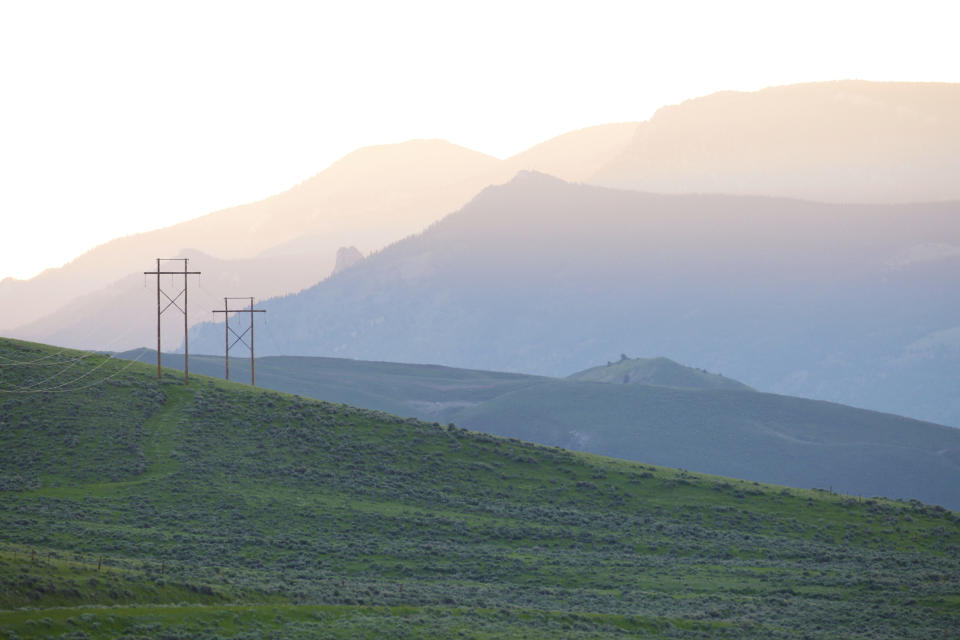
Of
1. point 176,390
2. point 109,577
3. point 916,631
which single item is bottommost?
point 916,631

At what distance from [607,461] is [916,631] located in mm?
45727

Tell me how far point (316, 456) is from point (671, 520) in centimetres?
2726

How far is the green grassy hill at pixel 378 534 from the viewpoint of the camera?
46.8m

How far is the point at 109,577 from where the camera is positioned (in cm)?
4588

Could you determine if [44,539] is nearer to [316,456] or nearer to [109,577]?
[109,577]

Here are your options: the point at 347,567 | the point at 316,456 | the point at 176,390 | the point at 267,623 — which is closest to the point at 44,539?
the point at 347,567

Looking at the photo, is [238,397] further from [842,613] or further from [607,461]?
[842,613]

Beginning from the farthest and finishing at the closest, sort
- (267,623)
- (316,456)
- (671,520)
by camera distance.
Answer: (316,456), (671,520), (267,623)

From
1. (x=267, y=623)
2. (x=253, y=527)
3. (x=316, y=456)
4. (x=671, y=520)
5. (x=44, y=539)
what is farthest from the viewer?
(x=316, y=456)

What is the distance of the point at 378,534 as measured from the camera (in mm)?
71312

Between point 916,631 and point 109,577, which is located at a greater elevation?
point 109,577

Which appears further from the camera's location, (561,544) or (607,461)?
(607,461)

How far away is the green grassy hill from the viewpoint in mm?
46844

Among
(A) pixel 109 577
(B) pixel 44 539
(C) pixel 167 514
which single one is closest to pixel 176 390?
(C) pixel 167 514
